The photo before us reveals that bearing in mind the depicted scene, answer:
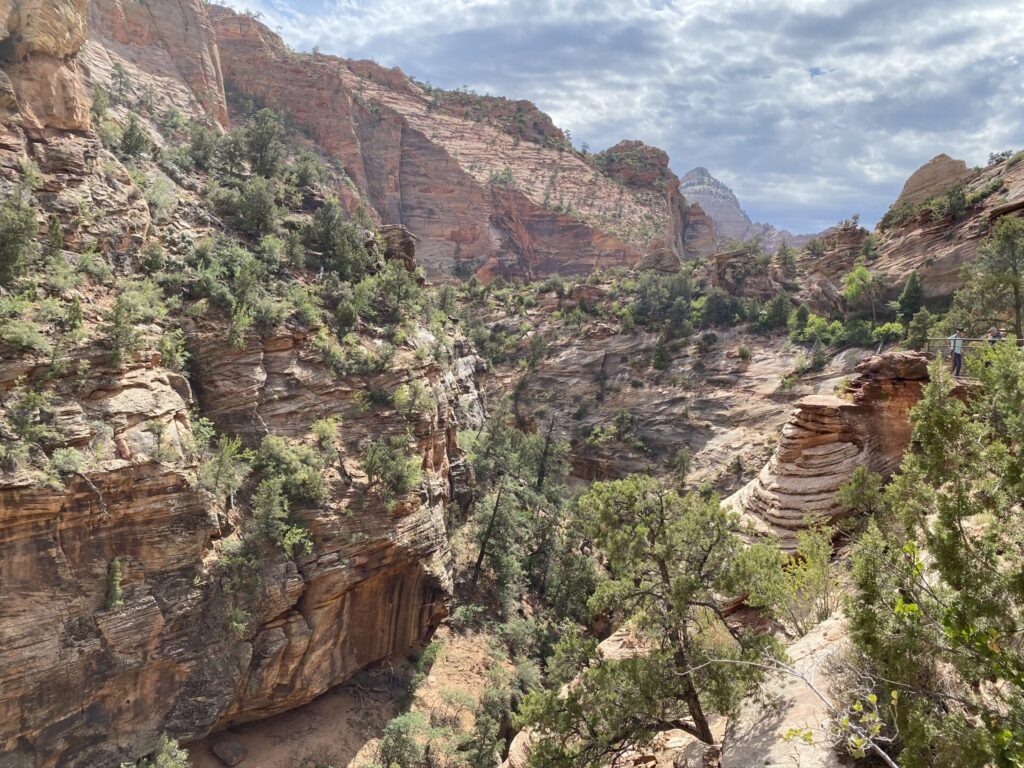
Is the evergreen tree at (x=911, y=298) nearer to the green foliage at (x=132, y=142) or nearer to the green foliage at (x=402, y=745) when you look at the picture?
the green foliage at (x=402, y=745)

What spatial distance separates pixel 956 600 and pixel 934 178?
56.1 meters

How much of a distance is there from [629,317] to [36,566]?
48195 mm

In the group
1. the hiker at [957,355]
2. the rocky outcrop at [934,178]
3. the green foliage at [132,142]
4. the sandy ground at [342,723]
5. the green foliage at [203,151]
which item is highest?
the rocky outcrop at [934,178]

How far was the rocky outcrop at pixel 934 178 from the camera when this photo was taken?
4547 centimetres

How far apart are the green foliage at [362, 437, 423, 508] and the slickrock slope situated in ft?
205

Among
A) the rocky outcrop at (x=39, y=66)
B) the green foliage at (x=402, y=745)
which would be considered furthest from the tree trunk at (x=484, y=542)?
the rocky outcrop at (x=39, y=66)

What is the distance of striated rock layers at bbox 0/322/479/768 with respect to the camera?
13.3 meters

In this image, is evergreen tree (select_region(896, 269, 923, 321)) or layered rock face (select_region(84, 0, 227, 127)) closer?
evergreen tree (select_region(896, 269, 923, 321))

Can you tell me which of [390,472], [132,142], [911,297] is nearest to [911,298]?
[911,297]

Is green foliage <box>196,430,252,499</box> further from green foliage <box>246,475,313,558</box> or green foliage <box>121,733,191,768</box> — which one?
green foliage <box>121,733,191,768</box>

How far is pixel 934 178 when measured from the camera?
46844 mm

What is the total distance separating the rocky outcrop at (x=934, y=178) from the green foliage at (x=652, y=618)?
162 ft

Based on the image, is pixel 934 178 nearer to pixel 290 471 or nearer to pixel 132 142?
pixel 290 471

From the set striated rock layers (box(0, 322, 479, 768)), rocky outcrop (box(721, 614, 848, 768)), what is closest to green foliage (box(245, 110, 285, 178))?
striated rock layers (box(0, 322, 479, 768))
